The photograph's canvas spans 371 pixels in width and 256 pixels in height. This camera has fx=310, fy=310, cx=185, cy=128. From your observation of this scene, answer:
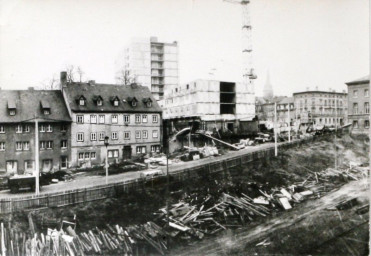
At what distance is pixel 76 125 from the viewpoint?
9906mm

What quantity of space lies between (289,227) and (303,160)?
318 cm

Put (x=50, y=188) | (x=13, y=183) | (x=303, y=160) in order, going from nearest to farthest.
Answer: (x=13, y=183) → (x=50, y=188) → (x=303, y=160)

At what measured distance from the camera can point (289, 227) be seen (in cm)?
862

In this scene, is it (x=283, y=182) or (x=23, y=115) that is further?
(x=283, y=182)

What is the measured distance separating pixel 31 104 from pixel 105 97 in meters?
2.43

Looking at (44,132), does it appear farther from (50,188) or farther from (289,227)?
(289,227)

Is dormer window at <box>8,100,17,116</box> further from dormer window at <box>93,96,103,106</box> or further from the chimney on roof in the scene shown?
dormer window at <box>93,96,103,106</box>

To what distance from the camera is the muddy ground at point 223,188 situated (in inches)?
320

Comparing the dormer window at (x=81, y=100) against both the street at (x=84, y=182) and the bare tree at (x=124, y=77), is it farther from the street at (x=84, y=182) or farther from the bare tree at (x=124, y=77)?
the street at (x=84, y=182)

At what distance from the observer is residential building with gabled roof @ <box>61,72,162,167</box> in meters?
9.70

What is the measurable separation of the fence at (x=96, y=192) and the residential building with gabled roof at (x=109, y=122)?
3.15 ft

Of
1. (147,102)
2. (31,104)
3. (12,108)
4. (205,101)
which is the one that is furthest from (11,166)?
(205,101)

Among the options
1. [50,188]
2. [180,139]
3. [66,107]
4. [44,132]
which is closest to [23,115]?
[44,132]

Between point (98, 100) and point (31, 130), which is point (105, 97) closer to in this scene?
point (98, 100)
